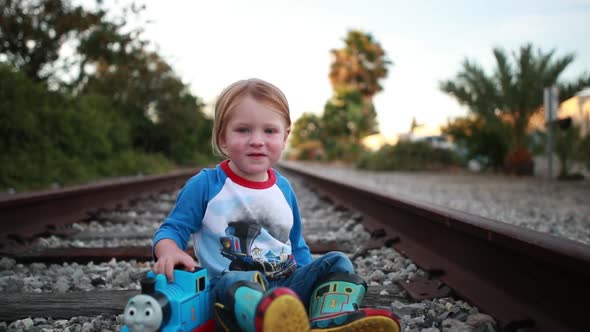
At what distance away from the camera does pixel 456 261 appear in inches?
91.0

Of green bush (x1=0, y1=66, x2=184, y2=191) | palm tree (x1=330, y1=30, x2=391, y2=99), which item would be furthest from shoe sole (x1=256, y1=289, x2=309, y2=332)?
palm tree (x1=330, y1=30, x2=391, y2=99)

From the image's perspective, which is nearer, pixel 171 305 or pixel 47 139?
pixel 171 305

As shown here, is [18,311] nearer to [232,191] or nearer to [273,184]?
[232,191]

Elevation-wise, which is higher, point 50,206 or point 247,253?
point 247,253

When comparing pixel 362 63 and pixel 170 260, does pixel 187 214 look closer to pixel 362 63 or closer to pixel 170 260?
pixel 170 260

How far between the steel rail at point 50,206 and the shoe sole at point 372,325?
270 cm

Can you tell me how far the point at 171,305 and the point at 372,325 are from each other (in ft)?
1.90

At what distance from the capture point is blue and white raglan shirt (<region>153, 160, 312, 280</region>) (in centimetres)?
159

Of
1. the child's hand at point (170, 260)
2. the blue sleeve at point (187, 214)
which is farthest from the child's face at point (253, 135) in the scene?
the child's hand at point (170, 260)

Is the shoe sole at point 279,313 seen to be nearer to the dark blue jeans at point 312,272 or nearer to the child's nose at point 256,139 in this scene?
the dark blue jeans at point 312,272

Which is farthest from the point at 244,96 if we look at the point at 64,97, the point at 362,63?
the point at 362,63

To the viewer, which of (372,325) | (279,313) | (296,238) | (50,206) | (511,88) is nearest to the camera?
(279,313)

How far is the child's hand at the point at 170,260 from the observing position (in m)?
1.35

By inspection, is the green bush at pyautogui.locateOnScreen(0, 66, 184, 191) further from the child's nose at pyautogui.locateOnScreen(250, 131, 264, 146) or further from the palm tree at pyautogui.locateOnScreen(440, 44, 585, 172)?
the palm tree at pyautogui.locateOnScreen(440, 44, 585, 172)
